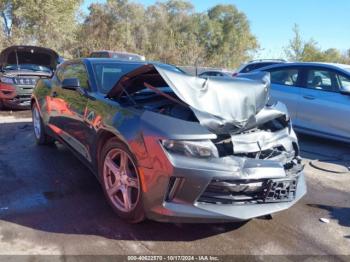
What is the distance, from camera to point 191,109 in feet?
10.4

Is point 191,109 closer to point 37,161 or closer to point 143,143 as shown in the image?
point 143,143

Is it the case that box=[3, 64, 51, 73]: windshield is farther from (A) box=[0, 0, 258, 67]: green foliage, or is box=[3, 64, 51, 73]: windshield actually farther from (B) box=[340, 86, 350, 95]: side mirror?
(B) box=[340, 86, 350, 95]: side mirror

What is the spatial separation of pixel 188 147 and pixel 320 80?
4871mm

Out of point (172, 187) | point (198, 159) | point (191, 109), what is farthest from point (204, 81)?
point (172, 187)

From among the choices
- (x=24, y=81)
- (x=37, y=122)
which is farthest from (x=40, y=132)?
(x=24, y=81)

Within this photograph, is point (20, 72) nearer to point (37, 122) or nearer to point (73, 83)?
point (37, 122)

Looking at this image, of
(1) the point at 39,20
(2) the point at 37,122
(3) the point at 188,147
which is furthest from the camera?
(1) the point at 39,20

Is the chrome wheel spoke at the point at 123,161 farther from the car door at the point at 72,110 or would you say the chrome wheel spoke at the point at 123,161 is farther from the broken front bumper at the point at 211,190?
the car door at the point at 72,110

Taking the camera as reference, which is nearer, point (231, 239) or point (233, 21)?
point (231, 239)

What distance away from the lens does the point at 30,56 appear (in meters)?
9.83

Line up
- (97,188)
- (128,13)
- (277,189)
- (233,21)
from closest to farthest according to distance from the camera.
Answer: (277,189), (97,188), (128,13), (233,21)

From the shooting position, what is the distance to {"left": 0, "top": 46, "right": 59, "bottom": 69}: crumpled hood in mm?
9359

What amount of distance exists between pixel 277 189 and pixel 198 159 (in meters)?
0.79

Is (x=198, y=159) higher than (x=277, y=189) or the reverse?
higher
